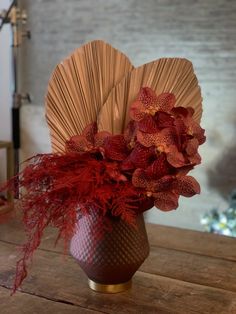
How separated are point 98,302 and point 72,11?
1794 millimetres

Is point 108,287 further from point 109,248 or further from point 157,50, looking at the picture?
point 157,50

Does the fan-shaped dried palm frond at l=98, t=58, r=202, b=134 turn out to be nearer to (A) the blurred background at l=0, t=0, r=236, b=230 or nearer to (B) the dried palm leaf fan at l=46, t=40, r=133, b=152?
(B) the dried palm leaf fan at l=46, t=40, r=133, b=152

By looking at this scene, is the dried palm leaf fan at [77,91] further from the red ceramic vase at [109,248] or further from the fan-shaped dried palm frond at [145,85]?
the red ceramic vase at [109,248]

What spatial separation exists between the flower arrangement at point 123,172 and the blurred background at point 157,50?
1.38 metres

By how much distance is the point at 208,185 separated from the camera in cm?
208

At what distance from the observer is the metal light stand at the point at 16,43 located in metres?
2.17

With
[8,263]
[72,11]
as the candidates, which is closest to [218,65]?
[72,11]

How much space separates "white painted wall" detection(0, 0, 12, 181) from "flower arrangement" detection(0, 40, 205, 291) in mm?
1777

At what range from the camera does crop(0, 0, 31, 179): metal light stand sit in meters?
2.17

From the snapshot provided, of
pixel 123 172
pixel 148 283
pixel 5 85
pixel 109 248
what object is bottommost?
pixel 5 85

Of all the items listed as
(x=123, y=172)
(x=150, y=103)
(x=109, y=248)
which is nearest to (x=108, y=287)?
(x=109, y=248)

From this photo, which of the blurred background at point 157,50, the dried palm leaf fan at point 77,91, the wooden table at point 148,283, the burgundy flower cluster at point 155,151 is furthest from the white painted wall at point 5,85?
the burgundy flower cluster at point 155,151

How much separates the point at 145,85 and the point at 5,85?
1.78 meters

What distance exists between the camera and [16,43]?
2.23 metres
